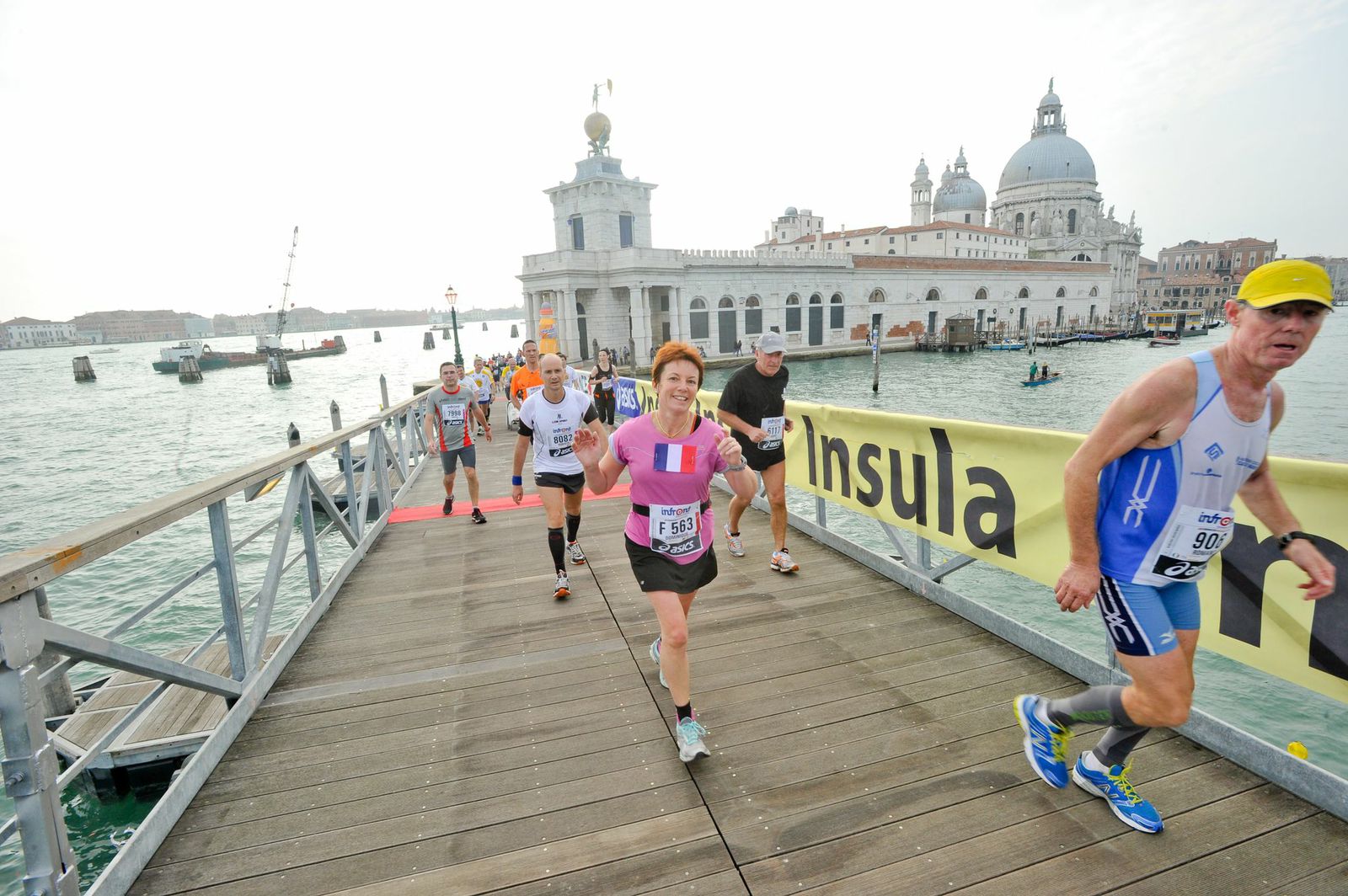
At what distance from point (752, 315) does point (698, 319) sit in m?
6.33

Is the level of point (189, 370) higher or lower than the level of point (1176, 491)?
higher

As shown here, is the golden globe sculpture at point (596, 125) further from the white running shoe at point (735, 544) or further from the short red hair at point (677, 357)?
the short red hair at point (677, 357)

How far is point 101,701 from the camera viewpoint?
20.1 ft

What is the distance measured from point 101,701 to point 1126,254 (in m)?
139

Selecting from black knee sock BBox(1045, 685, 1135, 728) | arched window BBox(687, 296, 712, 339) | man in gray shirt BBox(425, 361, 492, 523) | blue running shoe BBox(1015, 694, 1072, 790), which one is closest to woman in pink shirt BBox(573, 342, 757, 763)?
blue running shoe BBox(1015, 694, 1072, 790)

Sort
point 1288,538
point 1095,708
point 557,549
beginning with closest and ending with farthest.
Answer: point 1288,538
point 1095,708
point 557,549

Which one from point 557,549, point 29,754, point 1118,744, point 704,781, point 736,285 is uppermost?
point 736,285

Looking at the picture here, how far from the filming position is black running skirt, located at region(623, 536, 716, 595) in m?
3.32

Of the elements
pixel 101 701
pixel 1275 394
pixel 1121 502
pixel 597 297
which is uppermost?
pixel 597 297

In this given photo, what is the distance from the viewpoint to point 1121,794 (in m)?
2.78

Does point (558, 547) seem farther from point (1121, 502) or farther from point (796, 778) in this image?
point (1121, 502)

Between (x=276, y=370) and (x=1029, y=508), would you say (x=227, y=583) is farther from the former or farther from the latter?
(x=276, y=370)

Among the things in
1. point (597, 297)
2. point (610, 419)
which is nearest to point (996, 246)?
point (597, 297)

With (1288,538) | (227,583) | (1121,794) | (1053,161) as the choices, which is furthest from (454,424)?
(1053,161)
